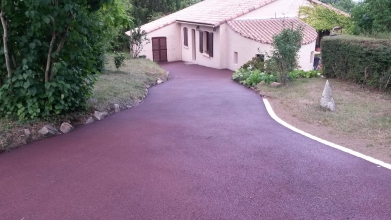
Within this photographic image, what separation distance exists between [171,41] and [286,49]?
54.5 feet

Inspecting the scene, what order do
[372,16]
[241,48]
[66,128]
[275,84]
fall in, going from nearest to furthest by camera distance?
[66,128] < [275,84] < [372,16] < [241,48]

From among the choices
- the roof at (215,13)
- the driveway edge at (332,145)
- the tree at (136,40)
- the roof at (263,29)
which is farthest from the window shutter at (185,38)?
the driveway edge at (332,145)

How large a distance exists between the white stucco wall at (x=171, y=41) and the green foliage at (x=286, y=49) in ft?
51.8

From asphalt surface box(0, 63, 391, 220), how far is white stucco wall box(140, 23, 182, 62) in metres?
19.9

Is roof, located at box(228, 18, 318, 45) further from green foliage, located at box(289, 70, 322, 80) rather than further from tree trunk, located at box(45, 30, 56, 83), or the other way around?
tree trunk, located at box(45, 30, 56, 83)

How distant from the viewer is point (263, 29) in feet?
71.5

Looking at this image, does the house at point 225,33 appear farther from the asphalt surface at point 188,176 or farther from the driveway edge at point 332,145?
the asphalt surface at point 188,176

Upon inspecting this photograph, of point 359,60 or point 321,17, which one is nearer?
point 359,60

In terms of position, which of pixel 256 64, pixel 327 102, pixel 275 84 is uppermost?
pixel 256 64

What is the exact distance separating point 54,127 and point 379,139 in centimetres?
666

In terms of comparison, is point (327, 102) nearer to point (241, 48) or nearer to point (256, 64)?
point (256, 64)

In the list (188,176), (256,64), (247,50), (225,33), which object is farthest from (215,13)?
(188,176)

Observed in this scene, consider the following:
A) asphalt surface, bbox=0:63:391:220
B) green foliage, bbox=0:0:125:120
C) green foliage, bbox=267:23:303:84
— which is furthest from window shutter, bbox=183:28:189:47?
asphalt surface, bbox=0:63:391:220

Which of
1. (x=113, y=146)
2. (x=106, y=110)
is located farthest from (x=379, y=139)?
(x=106, y=110)
